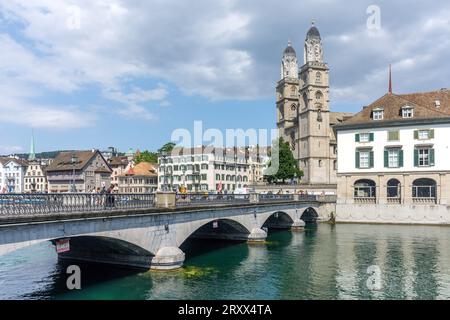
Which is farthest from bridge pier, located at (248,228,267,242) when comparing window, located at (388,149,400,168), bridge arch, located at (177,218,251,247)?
window, located at (388,149,400,168)

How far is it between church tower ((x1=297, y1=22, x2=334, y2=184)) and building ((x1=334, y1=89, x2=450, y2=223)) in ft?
83.4

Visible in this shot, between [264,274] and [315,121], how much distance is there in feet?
215

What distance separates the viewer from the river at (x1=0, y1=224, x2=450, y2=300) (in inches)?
843

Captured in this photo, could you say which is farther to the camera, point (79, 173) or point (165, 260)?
point (79, 173)

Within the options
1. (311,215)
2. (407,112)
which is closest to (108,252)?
(311,215)

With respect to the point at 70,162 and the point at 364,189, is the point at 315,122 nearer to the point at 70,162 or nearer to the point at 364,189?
the point at 364,189

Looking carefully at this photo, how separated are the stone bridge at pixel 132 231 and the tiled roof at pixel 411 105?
27.6 meters

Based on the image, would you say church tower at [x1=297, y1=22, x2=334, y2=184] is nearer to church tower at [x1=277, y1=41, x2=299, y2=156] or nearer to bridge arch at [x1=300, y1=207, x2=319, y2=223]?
church tower at [x1=277, y1=41, x2=299, y2=156]

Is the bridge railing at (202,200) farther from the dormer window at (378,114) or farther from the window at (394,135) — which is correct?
the dormer window at (378,114)

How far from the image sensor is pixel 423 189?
5909cm

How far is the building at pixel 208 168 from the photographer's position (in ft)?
347

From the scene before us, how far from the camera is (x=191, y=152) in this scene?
365 feet

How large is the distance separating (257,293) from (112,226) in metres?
8.03

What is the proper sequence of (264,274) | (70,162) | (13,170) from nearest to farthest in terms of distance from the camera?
1. (264,274)
2. (70,162)
3. (13,170)
